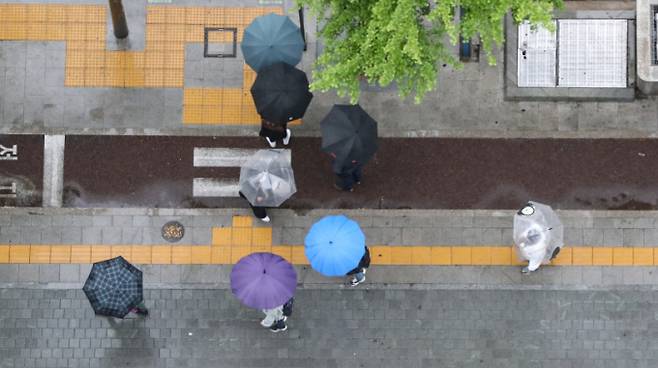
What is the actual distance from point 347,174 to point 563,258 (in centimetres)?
561

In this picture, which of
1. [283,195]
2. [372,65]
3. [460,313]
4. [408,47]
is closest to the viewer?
[408,47]

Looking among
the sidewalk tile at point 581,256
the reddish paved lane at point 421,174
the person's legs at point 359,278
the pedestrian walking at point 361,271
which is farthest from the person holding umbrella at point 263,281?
the sidewalk tile at point 581,256

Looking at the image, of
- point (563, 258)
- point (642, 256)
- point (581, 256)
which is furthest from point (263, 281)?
point (642, 256)

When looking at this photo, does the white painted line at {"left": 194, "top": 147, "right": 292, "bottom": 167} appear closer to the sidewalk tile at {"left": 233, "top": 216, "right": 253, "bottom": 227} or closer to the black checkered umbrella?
the sidewalk tile at {"left": 233, "top": 216, "right": 253, "bottom": 227}

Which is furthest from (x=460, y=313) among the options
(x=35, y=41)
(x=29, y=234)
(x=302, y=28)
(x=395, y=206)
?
(x=35, y=41)

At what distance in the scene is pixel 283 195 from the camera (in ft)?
55.4

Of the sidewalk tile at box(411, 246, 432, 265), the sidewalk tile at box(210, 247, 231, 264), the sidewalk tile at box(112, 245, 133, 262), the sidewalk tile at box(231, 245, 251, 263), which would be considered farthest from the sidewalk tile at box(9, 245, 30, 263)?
the sidewalk tile at box(411, 246, 432, 265)

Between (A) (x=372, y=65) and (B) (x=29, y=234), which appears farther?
(B) (x=29, y=234)

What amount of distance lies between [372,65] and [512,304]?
6.97m

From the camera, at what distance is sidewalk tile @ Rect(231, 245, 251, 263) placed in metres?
18.2

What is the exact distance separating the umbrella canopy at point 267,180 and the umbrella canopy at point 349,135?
1135mm

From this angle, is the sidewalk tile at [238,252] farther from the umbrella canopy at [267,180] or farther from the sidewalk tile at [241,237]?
the umbrella canopy at [267,180]

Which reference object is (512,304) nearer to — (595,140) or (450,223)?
(450,223)

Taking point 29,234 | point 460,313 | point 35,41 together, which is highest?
point 35,41
